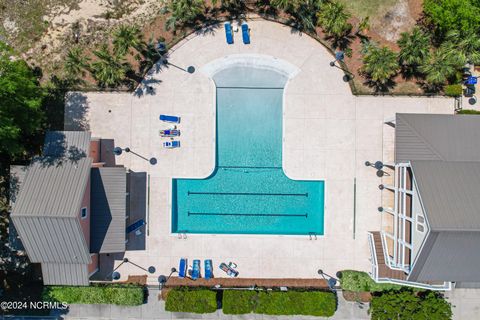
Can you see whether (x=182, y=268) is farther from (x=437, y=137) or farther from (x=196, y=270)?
(x=437, y=137)

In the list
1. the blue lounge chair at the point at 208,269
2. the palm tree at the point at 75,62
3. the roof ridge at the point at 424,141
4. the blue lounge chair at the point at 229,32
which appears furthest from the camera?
the blue lounge chair at the point at 229,32

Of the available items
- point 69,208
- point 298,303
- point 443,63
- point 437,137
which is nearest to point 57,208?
point 69,208

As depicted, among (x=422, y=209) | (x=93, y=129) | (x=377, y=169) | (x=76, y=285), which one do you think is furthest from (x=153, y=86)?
(x=422, y=209)

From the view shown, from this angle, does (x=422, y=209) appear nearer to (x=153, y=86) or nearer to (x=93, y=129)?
(x=153, y=86)

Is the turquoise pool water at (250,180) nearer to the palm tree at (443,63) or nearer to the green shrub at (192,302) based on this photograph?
the green shrub at (192,302)

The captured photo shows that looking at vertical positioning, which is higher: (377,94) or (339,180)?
(377,94)

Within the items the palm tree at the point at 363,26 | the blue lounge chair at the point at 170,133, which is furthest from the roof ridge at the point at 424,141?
the blue lounge chair at the point at 170,133

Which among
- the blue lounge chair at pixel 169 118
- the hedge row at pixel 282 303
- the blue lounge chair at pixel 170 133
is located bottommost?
the hedge row at pixel 282 303
